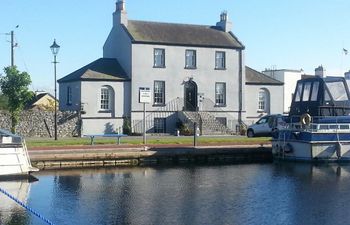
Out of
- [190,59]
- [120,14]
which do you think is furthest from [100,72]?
[190,59]

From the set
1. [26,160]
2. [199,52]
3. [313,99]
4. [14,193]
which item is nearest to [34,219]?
[14,193]

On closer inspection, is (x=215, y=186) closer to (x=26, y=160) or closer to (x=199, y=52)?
(x=26, y=160)

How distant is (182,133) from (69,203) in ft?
92.2

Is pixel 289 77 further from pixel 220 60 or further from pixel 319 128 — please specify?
pixel 319 128

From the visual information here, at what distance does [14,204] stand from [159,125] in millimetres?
30144

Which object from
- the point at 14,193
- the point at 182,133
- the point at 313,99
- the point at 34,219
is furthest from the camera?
the point at 182,133

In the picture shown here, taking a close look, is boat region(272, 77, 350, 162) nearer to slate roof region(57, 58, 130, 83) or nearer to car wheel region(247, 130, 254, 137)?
car wheel region(247, 130, 254, 137)

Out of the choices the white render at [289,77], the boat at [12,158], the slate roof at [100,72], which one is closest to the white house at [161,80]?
the slate roof at [100,72]

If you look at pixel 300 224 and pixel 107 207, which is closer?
pixel 300 224

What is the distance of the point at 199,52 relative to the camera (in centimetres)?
5212

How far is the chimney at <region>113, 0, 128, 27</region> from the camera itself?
5131cm

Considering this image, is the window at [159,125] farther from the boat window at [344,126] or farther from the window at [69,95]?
the boat window at [344,126]

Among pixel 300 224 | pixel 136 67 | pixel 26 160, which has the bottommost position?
pixel 300 224

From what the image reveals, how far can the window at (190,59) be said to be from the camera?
51838mm
